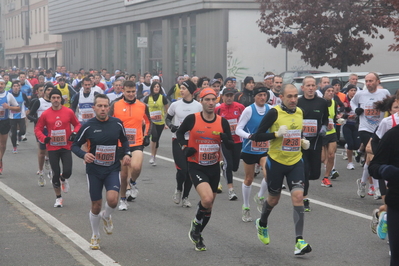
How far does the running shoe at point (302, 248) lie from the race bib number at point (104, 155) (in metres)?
2.26

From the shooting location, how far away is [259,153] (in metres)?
9.61

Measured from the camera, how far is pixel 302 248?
23.4ft

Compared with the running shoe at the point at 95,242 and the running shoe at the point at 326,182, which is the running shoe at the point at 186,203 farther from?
the running shoe at the point at 326,182

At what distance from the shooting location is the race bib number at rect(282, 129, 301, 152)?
769cm

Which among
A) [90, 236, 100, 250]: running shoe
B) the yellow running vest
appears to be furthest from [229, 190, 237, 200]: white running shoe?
[90, 236, 100, 250]: running shoe

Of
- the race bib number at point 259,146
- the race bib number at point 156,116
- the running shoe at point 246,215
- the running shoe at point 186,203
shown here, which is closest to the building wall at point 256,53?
the race bib number at point 156,116

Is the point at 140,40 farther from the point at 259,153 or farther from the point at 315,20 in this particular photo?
the point at 259,153

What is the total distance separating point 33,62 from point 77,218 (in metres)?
74.8

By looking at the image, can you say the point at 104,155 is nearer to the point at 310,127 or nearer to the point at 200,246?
the point at 200,246

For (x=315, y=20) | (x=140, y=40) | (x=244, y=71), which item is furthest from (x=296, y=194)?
(x=244, y=71)

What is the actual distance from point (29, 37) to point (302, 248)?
7703cm

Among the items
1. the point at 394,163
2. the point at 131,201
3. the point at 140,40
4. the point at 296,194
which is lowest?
the point at 131,201

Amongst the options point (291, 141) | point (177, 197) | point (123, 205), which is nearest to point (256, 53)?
point (177, 197)

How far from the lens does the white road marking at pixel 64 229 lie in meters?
7.28
